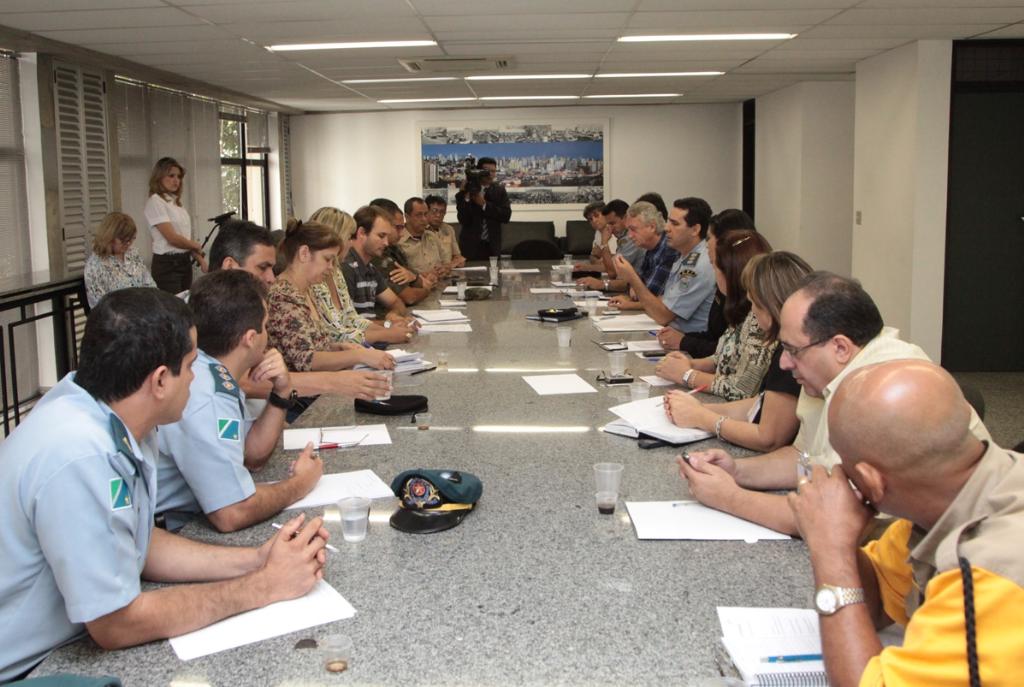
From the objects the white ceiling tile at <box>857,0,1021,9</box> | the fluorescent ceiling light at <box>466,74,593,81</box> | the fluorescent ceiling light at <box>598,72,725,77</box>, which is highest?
the fluorescent ceiling light at <box>598,72,725,77</box>

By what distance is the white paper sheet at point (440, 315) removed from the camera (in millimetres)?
5023

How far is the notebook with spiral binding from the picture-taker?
54.4 inches

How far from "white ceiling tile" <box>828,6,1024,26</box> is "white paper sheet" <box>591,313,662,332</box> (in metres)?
2.39

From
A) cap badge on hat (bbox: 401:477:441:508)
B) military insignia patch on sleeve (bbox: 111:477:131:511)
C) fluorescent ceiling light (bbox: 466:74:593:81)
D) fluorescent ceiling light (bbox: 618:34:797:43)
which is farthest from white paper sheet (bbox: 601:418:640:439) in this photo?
fluorescent ceiling light (bbox: 466:74:593:81)

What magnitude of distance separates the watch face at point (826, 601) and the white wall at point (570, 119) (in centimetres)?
1177

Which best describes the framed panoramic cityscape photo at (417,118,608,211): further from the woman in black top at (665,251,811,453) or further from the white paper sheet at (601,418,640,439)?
the woman in black top at (665,251,811,453)

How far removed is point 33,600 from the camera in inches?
58.9

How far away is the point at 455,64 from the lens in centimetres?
780

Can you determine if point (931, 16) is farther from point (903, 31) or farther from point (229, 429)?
point (229, 429)

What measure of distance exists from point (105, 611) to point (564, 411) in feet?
5.67

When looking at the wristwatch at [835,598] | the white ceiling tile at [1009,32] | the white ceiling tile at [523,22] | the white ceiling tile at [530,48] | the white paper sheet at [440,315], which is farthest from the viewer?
the white ceiling tile at [530,48]

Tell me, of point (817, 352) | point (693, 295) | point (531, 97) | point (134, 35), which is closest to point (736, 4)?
point (693, 295)

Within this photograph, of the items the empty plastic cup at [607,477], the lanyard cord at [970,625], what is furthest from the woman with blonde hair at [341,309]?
the lanyard cord at [970,625]

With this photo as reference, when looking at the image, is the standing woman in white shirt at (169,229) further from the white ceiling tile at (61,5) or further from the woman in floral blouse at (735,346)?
the woman in floral blouse at (735,346)
